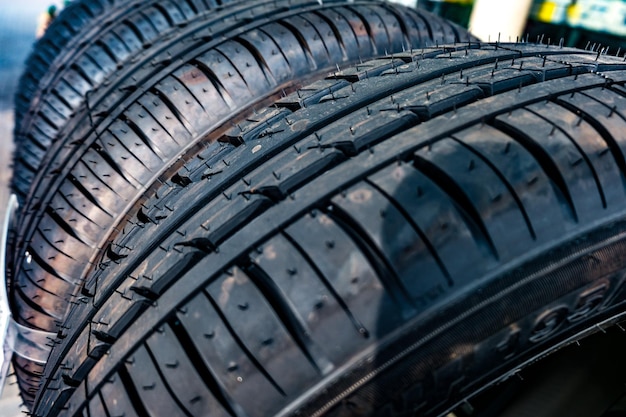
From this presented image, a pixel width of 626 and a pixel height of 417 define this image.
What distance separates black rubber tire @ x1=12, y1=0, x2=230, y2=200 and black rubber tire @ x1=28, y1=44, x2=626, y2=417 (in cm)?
247

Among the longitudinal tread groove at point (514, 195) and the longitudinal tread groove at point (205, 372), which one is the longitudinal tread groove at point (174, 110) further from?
the longitudinal tread groove at point (514, 195)

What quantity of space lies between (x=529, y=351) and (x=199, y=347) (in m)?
0.92

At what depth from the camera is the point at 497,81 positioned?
1.79 m

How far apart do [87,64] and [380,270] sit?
11.0 feet

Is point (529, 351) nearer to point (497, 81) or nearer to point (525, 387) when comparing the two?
point (525, 387)

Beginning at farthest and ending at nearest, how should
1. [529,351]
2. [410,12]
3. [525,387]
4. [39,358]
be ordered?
[410,12]
[39,358]
[525,387]
[529,351]

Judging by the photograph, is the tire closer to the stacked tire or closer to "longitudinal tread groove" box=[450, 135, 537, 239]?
the stacked tire

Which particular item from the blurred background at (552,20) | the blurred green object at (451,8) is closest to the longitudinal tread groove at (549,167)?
the blurred background at (552,20)

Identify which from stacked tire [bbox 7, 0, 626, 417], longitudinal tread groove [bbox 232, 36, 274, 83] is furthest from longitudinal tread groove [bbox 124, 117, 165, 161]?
longitudinal tread groove [bbox 232, 36, 274, 83]

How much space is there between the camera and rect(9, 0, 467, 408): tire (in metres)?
2.51

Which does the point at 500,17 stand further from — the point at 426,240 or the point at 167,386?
the point at 167,386

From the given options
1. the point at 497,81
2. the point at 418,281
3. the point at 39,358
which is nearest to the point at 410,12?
the point at 497,81

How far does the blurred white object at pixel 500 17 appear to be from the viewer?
7945 mm

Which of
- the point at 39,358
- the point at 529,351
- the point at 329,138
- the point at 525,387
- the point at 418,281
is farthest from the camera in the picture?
the point at 39,358
